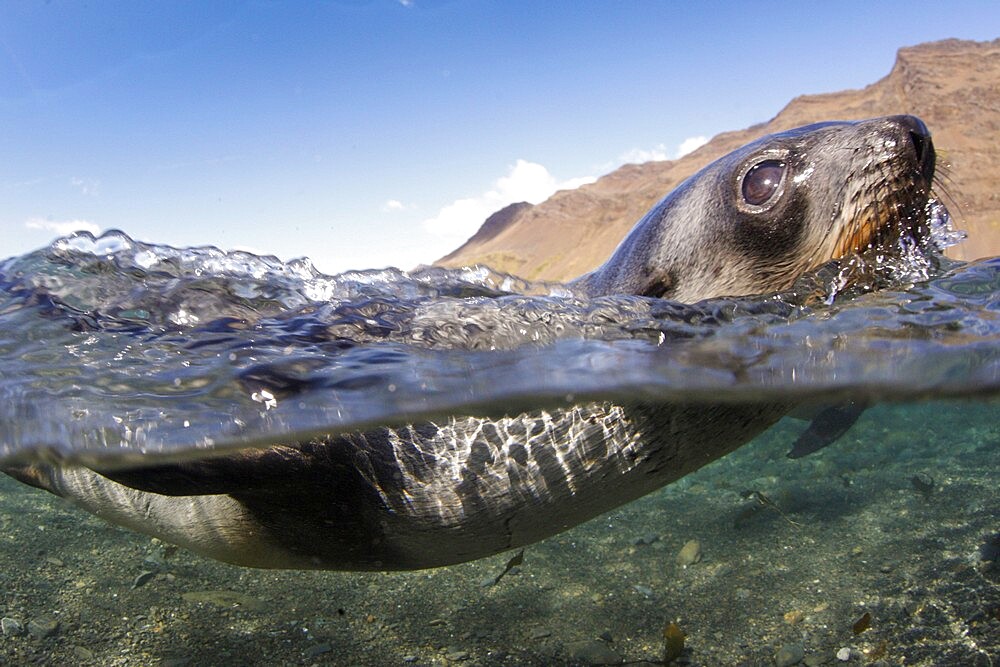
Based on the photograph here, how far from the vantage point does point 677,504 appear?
9.02m

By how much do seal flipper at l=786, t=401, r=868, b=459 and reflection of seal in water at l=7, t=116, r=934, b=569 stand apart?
4.22 m

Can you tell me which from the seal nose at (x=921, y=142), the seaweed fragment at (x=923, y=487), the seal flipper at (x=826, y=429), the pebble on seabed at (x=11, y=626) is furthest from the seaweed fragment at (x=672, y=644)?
the seaweed fragment at (x=923, y=487)

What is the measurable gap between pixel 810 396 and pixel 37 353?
4773 millimetres

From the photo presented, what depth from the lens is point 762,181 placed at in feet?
10.4

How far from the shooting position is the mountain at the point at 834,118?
73.1 feet

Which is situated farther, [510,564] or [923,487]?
[923,487]

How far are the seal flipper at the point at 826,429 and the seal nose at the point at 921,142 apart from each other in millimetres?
4349

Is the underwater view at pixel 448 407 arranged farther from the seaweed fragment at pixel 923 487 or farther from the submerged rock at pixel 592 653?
the seaweed fragment at pixel 923 487

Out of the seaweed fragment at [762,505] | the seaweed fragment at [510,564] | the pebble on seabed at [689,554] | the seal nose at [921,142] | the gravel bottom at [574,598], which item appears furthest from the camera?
the seaweed fragment at [762,505]

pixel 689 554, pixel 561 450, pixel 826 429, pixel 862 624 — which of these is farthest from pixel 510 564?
pixel 826 429

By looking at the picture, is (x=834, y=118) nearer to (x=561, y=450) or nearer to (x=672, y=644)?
(x=672, y=644)

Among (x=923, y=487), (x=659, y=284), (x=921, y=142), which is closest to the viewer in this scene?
(x=921, y=142)

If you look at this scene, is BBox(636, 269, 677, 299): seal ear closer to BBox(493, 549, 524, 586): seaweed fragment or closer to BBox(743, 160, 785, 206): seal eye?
BBox(743, 160, 785, 206): seal eye

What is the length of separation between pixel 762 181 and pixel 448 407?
1.91 metres
